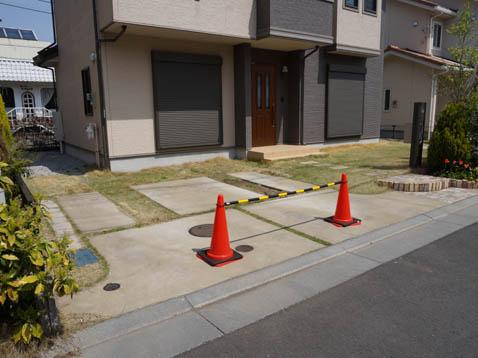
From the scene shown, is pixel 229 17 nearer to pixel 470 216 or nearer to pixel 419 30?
pixel 470 216

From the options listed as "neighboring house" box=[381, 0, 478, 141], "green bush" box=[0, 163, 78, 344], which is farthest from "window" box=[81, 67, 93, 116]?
"neighboring house" box=[381, 0, 478, 141]

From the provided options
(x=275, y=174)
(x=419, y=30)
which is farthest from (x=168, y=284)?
(x=419, y=30)

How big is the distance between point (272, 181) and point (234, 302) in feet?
17.1

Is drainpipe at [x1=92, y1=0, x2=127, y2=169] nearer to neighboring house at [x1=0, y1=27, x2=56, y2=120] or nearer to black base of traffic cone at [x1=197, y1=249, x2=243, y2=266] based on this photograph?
black base of traffic cone at [x1=197, y1=249, x2=243, y2=266]

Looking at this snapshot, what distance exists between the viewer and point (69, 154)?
529 inches

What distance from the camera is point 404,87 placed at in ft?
64.0

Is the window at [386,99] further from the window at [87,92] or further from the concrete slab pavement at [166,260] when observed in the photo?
the concrete slab pavement at [166,260]

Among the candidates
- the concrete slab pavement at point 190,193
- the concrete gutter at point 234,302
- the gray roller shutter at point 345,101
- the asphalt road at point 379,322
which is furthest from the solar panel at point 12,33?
the asphalt road at point 379,322

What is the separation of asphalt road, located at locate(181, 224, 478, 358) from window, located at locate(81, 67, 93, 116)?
29.1ft

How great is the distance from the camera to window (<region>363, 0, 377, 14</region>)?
13384 mm

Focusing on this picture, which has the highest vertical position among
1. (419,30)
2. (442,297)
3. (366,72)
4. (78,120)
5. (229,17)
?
(419,30)

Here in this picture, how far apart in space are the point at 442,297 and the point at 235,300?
1942 mm

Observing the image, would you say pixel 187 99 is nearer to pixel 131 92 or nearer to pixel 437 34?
pixel 131 92

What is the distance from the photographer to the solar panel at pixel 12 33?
2769 cm
